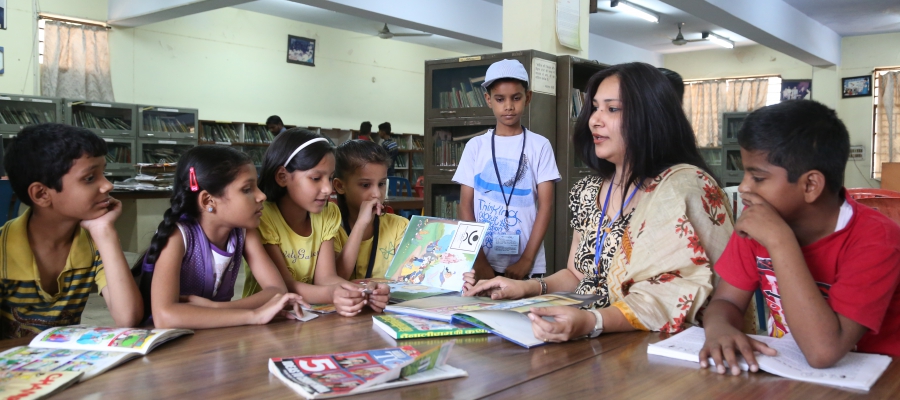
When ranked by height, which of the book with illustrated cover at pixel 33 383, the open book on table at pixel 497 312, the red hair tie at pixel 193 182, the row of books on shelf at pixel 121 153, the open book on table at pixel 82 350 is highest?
the row of books on shelf at pixel 121 153

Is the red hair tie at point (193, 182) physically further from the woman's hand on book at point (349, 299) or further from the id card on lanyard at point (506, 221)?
the id card on lanyard at point (506, 221)

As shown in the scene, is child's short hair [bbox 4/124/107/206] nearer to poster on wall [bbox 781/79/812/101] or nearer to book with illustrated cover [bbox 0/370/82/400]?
book with illustrated cover [bbox 0/370/82/400]

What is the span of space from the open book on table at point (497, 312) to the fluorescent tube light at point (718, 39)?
11.3m

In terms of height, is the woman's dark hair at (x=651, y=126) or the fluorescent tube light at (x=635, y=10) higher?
the fluorescent tube light at (x=635, y=10)

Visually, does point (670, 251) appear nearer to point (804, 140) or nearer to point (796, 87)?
point (804, 140)

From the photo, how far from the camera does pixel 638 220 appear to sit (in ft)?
4.99

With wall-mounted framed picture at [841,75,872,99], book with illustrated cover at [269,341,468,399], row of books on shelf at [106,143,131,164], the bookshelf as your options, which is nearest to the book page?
book with illustrated cover at [269,341,468,399]

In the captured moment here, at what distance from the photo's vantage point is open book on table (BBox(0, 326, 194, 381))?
3.73 ft

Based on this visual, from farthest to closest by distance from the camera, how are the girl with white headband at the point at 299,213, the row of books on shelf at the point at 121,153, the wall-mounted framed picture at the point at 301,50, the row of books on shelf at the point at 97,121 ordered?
the wall-mounted framed picture at the point at 301,50
the row of books on shelf at the point at 121,153
the row of books on shelf at the point at 97,121
the girl with white headband at the point at 299,213

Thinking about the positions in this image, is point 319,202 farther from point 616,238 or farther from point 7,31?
point 7,31

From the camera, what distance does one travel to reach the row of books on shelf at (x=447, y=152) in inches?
173

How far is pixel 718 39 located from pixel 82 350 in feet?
41.0

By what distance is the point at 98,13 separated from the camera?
357 inches

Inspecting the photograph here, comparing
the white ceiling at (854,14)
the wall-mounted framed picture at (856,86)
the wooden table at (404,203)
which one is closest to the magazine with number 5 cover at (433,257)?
the wooden table at (404,203)
